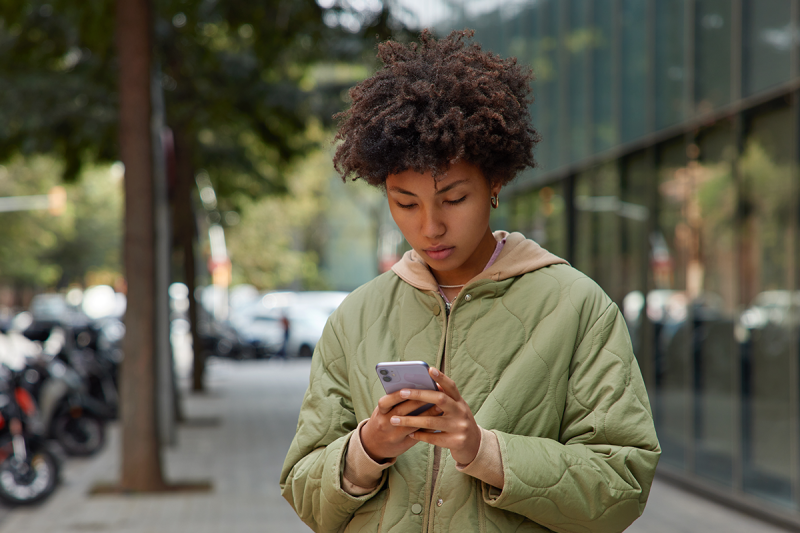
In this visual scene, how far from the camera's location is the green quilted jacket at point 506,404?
6.07 ft

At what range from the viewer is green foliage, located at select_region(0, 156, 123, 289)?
40812 mm

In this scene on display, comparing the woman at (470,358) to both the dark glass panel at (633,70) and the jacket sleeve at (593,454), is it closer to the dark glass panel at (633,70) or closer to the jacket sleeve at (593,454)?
the jacket sleeve at (593,454)

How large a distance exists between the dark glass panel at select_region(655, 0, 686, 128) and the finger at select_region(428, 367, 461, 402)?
802 centimetres

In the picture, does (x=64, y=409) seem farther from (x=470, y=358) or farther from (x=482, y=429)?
(x=482, y=429)

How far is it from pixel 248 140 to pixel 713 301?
9000mm

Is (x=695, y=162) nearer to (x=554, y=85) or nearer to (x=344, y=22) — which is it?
(x=344, y=22)

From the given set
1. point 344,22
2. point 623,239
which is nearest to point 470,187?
point 344,22

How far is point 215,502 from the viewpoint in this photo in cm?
833

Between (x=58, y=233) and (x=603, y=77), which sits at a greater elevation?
(x=603, y=77)

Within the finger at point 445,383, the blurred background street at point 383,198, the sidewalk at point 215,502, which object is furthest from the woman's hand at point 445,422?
the sidewalk at point 215,502

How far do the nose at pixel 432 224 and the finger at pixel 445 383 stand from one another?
37 centimetres

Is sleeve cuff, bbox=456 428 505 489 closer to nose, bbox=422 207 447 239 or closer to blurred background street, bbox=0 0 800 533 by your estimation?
nose, bbox=422 207 447 239

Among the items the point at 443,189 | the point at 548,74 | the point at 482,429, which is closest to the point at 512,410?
the point at 482,429

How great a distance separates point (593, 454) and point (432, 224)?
0.56 m
